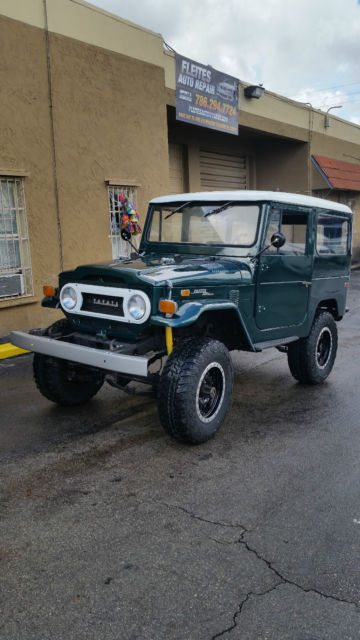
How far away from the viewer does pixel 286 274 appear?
539 cm

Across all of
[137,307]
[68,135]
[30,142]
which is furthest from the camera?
[68,135]

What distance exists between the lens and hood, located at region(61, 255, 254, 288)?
420 cm

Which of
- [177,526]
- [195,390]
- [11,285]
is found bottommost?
[177,526]

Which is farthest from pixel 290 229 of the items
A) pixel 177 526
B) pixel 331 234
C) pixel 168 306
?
pixel 177 526

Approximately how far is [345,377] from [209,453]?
2.87 m

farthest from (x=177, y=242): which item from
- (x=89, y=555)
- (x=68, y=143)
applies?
(x=68, y=143)

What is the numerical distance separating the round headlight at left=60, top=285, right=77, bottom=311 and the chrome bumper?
36 cm

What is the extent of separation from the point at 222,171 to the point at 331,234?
33.7 ft

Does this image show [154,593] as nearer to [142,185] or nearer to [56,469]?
[56,469]

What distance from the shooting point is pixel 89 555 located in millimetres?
2873

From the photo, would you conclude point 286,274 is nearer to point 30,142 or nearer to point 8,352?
point 8,352

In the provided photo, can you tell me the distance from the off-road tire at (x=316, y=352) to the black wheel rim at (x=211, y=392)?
1678 millimetres

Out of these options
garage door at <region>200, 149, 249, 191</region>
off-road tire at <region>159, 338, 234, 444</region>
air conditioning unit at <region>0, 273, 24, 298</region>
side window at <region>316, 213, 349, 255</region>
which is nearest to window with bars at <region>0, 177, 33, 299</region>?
air conditioning unit at <region>0, 273, 24, 298</region>

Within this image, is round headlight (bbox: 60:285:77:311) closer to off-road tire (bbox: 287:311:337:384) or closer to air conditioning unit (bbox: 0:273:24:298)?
off-road tire (bbox: 287:311:337:384)
